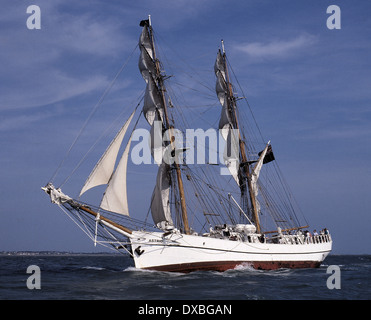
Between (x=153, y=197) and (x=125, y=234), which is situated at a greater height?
(x=153, y=197)

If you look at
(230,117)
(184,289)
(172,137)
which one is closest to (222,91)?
(230,117)

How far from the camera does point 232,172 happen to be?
176ft

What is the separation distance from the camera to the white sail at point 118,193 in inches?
1436

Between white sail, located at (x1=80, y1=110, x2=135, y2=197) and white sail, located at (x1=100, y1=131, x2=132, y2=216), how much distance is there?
536mm

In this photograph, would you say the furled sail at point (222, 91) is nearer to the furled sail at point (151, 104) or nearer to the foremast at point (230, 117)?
the foremast at point (230, 117)

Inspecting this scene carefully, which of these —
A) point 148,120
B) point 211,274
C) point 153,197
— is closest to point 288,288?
point 211,274

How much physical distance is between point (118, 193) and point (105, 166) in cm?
242

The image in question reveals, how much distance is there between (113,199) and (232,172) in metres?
20.6

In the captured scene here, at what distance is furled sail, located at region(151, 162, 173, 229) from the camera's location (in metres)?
39.7

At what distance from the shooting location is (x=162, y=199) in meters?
40.2

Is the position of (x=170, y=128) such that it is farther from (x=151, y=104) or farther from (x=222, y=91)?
(x=222, y=91)
